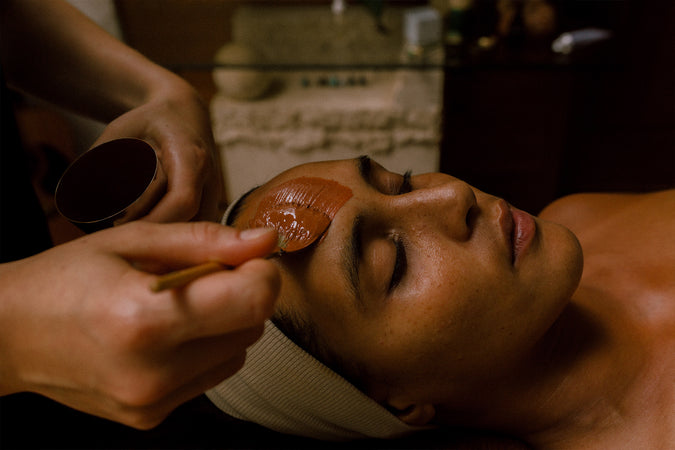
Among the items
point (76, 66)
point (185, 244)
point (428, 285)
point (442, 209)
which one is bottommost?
point (428, 285)

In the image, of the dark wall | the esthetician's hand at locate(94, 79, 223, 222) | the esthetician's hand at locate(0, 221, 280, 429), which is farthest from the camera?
the dark wall

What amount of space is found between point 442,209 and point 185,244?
546 mm

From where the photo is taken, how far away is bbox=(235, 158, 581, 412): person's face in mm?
905

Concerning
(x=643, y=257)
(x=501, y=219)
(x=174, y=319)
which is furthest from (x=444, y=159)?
(x=174, y=319)

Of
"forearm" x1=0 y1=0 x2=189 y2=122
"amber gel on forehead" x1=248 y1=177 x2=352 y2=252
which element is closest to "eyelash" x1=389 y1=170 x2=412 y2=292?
"amber gel on forehead" x1=248 y1=177 x2=352 y2=252

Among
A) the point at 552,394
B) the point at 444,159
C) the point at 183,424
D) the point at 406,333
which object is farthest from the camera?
the point at 444,159

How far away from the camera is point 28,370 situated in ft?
2.01

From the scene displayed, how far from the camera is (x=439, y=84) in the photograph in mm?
2406

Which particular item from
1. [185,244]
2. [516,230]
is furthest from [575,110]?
[185,244]

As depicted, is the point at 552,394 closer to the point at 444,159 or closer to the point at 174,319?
the point at 174,319

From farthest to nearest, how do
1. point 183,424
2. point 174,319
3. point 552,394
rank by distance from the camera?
point 183,424 → point 552,394 → point 174,319

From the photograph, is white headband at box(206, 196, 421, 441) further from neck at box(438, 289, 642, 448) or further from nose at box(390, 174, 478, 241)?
nose at box(390, 174, 478, 241)

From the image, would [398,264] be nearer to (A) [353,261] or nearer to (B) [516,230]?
(A) [353,261]

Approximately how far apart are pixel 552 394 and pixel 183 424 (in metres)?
0.92
